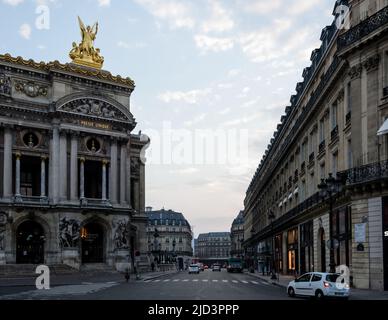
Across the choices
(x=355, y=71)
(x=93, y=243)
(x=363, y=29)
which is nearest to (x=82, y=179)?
(x=93, y=243)

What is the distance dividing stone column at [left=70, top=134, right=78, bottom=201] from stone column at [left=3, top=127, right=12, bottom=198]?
24.6 feet

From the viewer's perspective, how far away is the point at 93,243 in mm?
75812

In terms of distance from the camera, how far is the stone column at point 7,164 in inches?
2675

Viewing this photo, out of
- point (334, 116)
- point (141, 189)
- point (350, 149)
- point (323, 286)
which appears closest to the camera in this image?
point (323, 286)

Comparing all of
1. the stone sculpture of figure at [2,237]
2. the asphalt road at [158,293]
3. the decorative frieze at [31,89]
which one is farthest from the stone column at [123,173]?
the asphalt road at [158,293]

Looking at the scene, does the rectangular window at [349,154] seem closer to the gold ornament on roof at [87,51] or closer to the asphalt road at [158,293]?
the asphalt road at [158,293]

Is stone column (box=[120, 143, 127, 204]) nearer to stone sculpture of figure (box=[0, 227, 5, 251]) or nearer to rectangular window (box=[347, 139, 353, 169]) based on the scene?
stone sculpture of figure (box=[0, 227, 5, 251])

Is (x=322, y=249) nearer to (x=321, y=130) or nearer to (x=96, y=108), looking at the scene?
(x=321, y=130)

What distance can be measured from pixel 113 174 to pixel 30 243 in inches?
537

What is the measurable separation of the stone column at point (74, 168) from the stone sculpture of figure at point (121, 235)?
22.5 feet

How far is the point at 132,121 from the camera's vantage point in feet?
260

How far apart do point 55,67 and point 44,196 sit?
1562cm

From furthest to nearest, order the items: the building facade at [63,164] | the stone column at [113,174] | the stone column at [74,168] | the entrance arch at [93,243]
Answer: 1. the stone column at [113,174]
2. the entrance arch at [93,243]
3. the stone column at [74,168]
4. the building facade at [63,164]
